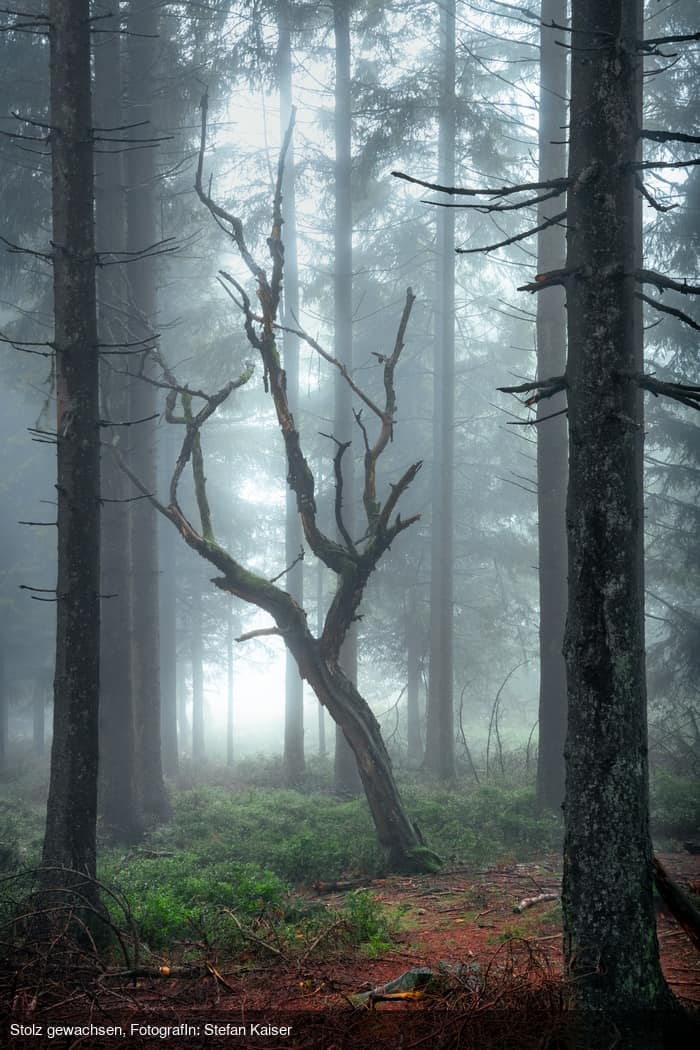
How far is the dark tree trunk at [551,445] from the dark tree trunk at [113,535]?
6.71m

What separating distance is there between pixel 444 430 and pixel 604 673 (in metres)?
14.9

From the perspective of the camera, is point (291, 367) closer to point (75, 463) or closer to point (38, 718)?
point (75, 463)

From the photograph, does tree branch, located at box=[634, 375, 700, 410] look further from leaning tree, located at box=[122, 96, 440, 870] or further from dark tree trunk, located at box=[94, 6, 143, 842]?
dark tree trunk, located at box=[94, 6, 143, 842]

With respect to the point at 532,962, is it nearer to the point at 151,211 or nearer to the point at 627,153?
the point at 627,153

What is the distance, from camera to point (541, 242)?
1272 centimetres

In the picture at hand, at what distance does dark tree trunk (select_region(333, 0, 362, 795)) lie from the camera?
16875 mm

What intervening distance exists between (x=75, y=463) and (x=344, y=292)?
10.9 metres

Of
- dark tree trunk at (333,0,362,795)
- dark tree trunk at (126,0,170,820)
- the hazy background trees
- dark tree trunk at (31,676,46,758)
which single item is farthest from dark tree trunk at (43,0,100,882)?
dark tree trunk at (31,676,46,758)

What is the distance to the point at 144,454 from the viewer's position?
1466cm

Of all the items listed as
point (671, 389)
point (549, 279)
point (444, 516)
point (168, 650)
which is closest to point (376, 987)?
point (671, 389)

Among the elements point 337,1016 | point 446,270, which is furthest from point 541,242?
point 337,1016

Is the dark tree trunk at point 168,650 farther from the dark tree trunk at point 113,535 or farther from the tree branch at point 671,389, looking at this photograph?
the tree branch at point 671,389

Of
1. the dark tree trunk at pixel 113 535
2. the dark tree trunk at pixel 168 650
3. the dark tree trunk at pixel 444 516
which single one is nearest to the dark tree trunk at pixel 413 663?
the dark tree trunk at pixel 444 516

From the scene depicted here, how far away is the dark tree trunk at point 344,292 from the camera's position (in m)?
16.9
